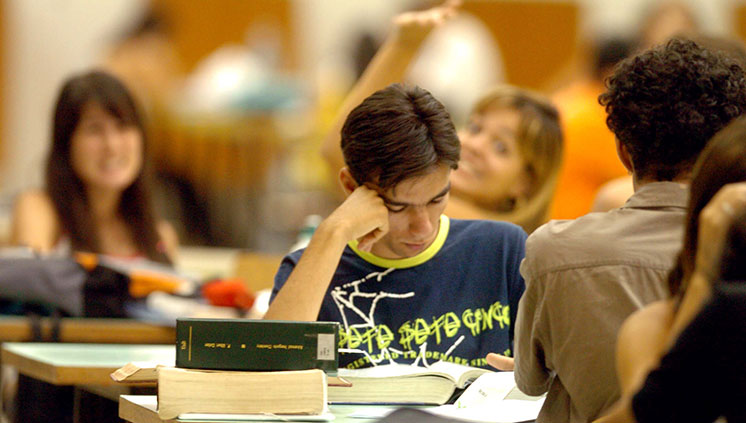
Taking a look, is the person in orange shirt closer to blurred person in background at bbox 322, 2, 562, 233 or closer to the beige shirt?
blurred person in background at bbox 322, 2, 562, 233

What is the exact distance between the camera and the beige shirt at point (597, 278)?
1615 millimetres

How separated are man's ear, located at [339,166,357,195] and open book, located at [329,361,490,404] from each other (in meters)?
0.43

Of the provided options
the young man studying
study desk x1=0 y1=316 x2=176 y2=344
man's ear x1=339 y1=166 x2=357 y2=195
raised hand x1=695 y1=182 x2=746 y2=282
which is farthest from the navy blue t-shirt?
study desk x1=0 y1=316 x2=176 y2=344

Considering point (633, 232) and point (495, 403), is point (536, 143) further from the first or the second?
point (633, 232)

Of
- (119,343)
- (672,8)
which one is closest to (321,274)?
(119,343)

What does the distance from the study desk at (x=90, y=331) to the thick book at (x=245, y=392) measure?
1458 millimetres

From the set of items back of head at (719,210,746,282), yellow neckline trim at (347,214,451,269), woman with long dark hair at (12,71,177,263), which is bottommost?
back of head at (719,210,746,282)

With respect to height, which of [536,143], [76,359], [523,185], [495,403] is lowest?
[495,403]

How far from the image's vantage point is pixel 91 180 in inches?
154

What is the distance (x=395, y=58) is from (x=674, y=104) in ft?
3.75

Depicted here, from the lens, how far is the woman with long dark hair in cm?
383

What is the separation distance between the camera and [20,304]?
319cm

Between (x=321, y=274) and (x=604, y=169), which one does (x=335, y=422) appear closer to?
(x=321, y=274)

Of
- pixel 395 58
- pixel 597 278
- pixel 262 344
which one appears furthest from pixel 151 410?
pixel 395 58
